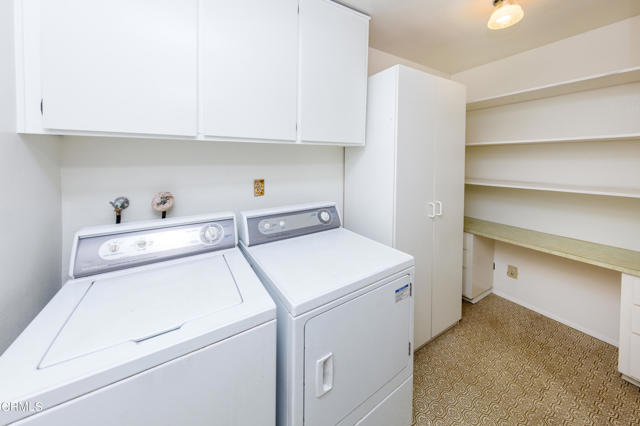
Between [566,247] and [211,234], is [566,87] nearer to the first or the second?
[566,247]

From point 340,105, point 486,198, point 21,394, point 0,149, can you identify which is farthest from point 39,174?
point 486,198

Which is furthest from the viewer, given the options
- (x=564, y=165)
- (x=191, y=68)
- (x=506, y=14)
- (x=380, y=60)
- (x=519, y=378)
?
(x=380, y=60)

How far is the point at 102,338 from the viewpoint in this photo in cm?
74

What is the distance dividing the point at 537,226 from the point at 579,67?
1.37m

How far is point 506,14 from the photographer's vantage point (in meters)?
1.52

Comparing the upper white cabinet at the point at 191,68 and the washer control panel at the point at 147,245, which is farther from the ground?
the upper white cabinet at the point at 191,68

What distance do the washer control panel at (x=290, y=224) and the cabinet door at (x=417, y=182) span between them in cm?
48

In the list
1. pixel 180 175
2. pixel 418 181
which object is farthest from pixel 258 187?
pixel 418 181

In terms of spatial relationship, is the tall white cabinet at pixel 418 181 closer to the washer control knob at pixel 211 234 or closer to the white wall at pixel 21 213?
the washer control knob at pixel 211 234

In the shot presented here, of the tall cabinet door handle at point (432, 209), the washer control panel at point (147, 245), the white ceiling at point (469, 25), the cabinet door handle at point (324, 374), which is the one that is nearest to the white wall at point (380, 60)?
the white ceiling at point (469, 25)

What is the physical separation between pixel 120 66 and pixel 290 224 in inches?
43.1

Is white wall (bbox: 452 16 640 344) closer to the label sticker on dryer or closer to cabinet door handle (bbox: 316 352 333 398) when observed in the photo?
the label sticker on dryer


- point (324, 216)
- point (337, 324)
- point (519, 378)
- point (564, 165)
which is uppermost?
point (564, 165)

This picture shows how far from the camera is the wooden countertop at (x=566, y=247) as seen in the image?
1.76 metres
